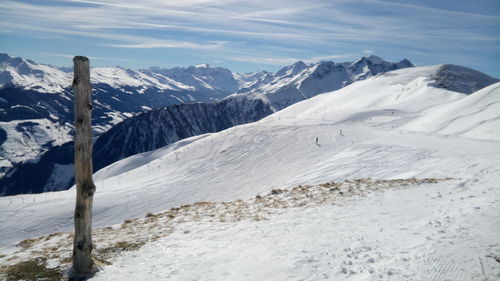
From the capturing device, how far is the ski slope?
853 centimetres

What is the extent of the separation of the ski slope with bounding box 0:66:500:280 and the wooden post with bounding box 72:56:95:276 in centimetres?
87

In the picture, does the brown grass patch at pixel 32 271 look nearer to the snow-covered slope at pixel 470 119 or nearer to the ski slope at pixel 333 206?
the ski slope at pixel 333 206

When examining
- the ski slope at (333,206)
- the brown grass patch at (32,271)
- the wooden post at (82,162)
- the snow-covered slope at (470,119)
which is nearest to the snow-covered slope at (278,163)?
→ the ski slope at (333,206)

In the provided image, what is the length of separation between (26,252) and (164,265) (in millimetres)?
6183

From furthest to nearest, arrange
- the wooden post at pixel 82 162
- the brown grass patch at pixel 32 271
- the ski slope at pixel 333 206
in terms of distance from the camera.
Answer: the brown grass patch at pixel 32 271 < the wooden post at pixel 82 162 < the ski slope at pixel 333 206

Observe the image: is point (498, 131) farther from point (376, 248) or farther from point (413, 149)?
point (376, 248)

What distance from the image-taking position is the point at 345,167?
26.6m

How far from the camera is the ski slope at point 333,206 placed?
8.53 meters

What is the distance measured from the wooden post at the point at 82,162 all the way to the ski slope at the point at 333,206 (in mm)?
869

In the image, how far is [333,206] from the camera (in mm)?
13961

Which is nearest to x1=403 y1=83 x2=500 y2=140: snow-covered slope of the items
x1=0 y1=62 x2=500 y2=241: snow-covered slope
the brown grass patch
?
x1=0 y1=62 x2=500 y2=241: snow-covered slope

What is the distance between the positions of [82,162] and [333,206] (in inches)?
380

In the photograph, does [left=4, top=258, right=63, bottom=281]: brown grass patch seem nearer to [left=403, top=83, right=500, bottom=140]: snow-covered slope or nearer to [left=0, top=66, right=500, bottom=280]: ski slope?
[left=0, top=66, right=500, bottom=280]: ski slope

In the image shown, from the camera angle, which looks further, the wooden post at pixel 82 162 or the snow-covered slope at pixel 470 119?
the snow-covered slope at pixel 470 119
